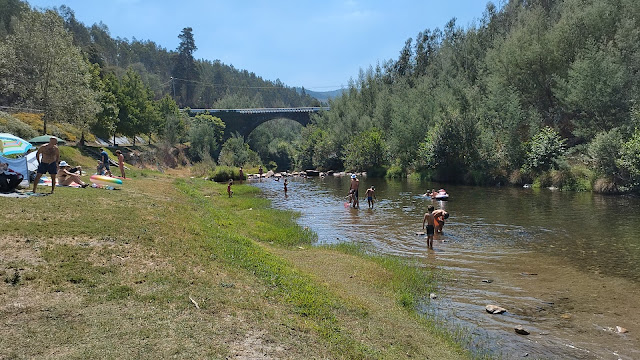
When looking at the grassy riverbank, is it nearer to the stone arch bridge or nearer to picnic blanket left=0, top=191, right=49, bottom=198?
picnic blanket left=0, top=191, right=49, bottom=198

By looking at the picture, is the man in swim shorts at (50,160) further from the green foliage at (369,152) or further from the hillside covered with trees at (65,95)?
the green foliage at (369,152)

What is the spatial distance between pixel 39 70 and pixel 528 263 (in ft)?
147

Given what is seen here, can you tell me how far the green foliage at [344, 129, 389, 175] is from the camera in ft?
234

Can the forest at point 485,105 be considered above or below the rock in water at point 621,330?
above

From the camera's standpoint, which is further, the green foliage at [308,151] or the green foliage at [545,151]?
the green foliage at [308,151]

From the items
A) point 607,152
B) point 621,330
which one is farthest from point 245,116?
point 621,330

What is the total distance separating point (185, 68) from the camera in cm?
15525

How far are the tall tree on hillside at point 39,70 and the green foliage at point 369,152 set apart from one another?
4331cm

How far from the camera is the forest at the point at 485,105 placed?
40438 mm

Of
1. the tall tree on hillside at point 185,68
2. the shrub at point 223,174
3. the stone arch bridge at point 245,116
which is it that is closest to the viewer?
the shrub at point 223,174

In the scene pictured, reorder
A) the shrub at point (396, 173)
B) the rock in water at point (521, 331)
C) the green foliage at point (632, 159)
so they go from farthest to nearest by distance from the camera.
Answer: the shrub at point (396, 173) < the green foliage at point (632, 159) < the rock in water at point (521, 331)

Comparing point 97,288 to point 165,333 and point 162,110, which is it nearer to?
point 165,333

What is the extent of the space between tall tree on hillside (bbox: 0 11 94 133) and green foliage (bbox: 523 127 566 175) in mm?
46631

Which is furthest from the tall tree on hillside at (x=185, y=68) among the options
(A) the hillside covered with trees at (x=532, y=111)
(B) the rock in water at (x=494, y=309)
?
(B) the rock in water at (x=494, y=309)
